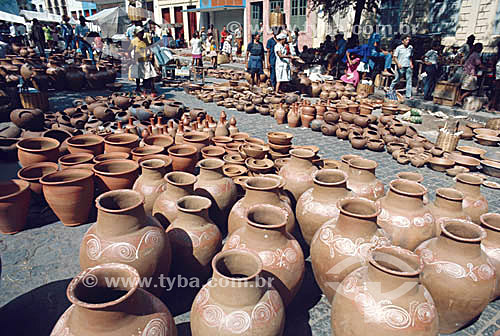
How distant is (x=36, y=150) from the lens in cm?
474

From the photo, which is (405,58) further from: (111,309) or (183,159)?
(111,309)

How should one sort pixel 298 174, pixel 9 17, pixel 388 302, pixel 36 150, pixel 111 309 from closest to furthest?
pixel 111 309 < pixel 388 302 < pixel 298 174 < pixel 36 150 < pixel 9 17

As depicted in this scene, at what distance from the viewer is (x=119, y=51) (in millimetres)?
22812

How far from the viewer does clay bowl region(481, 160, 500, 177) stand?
6144 mm

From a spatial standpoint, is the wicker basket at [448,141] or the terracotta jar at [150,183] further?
the wicker basket at [448,141]

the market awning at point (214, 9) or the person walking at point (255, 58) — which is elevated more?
the market awning at point (214, 9)

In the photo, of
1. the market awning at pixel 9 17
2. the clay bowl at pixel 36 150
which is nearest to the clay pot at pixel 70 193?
the clay bowl at pixel 36 150

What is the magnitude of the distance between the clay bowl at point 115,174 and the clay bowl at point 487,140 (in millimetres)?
8218

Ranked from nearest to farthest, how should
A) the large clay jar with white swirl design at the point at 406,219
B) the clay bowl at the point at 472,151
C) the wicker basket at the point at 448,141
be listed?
the large clay jar with white swirl design at the point at 406,219
the clay bowl at the point at 472,151
the wicker basket at the point at 448,141

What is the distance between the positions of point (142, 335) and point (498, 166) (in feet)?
23.4

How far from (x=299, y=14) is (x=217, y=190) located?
2473cm

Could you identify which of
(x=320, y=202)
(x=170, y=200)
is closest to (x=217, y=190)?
(x=170, y=200)

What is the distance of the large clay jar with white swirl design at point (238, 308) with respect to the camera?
2.11 meters

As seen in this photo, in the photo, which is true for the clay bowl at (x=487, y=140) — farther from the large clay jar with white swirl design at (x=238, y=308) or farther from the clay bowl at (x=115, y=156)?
the clay bowl at (x=115, y=156)
